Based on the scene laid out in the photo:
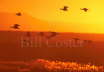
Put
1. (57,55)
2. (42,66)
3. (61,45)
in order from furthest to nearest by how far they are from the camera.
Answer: (61,45), (57,55), (42,66)

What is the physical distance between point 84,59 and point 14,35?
6241 millimetres

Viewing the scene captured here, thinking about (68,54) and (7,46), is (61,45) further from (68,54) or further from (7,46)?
(7,46)

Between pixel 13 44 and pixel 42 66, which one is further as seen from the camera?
pixel 13 44

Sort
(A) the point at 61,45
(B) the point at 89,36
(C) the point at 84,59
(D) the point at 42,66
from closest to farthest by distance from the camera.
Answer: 1. (D) the point at 42,66
2. (C) the point at 84,59
3. (A) the point at 61,45
4. (B) the point at 89,36

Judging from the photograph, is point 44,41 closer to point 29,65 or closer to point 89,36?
point 89,36

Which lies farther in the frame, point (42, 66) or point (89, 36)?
point (89, 36)

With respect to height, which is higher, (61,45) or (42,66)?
(61,45)

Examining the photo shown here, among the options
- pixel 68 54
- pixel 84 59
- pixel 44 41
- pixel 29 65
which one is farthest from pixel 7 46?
pixel 29 65

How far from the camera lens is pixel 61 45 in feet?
53.6

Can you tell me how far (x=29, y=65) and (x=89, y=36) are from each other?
8616 mm

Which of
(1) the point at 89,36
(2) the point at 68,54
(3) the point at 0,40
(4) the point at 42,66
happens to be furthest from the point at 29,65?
(1) the point at 89,36

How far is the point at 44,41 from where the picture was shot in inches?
679

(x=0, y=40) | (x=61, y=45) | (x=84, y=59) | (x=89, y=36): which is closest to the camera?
(x=84, y=59)

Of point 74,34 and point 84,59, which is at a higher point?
point 74,34
